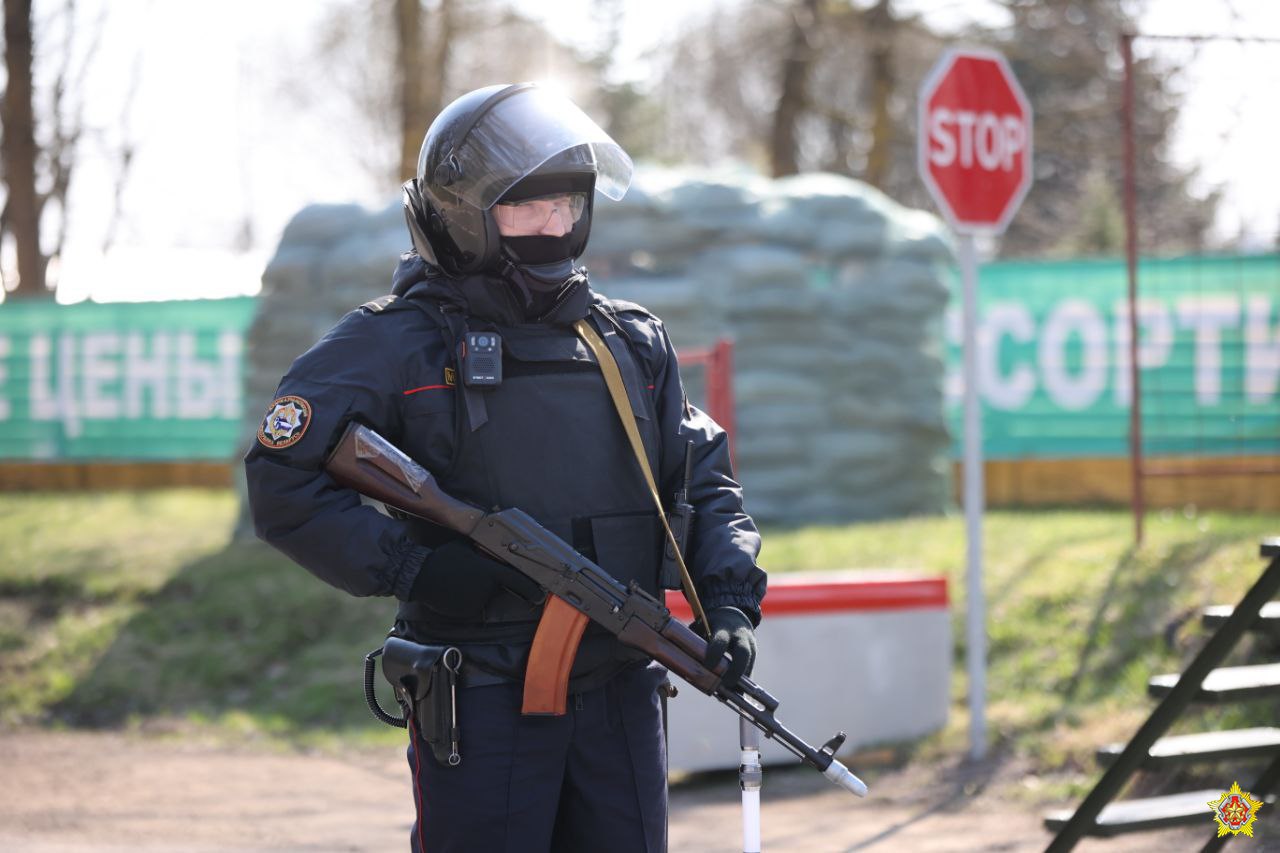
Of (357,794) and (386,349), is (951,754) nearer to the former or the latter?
(357,794)

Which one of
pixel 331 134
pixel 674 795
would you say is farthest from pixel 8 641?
pixel 331 134

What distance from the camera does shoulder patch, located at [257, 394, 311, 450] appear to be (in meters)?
2.70

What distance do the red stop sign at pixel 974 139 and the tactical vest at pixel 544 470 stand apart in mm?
3735

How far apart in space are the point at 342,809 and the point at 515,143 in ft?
13.0

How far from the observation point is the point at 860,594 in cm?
647

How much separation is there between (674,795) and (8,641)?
5315 mm

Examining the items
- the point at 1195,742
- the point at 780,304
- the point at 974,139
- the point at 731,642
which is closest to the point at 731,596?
the point at 731,642

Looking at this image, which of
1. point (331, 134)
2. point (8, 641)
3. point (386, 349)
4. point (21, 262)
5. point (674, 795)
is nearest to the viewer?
point (386, 349)

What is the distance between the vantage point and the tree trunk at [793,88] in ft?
58.7

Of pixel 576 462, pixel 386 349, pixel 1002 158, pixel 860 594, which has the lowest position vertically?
pixel 860 594

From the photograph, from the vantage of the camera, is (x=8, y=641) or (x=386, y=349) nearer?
(x=386, y=349)

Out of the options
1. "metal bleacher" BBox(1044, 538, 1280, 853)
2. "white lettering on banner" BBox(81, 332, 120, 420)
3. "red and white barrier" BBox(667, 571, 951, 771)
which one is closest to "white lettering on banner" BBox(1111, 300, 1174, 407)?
"red and white barrier" BBox(667, 571, 951, 771)

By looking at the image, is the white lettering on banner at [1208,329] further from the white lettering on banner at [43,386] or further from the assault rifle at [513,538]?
the white lettering on banner at [43,386]

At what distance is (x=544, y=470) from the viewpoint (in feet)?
9.30
